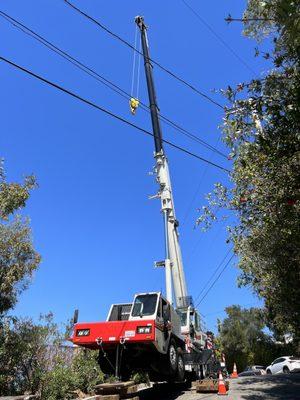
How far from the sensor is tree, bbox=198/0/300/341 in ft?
24.7

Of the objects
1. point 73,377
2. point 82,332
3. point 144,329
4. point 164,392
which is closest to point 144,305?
point 144,329

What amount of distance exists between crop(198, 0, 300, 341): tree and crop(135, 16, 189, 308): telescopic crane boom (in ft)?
12.6

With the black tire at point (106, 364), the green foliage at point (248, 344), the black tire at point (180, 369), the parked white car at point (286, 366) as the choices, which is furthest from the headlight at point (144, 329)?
the green foliage at point (248, 344)

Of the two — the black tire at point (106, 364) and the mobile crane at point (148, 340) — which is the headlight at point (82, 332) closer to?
the mobile crane at point (148, 340)

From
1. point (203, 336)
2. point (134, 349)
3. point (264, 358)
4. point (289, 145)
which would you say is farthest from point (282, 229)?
point (264, 358)

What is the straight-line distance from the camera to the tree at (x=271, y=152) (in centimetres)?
752

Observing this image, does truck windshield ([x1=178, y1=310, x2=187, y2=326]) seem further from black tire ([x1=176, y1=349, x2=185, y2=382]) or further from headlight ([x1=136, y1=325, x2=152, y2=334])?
headlight ([x1=136, y1=325, x2=152, y2=334])

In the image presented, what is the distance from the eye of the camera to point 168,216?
2073 cm

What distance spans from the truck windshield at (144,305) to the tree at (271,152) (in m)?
2.89

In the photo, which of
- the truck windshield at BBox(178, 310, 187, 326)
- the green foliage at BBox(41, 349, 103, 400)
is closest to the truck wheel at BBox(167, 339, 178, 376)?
the green foliage at BBox(41, 349, 103, 400)

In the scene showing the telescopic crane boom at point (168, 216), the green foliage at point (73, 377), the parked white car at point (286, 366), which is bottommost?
the green foliage at point (73, 377)

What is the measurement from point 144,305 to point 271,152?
6613mm

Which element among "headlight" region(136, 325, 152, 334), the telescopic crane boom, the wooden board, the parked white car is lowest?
the wooden board

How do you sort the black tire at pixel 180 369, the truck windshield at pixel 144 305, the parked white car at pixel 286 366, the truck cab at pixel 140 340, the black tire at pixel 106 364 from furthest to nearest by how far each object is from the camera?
the parked white car at pixel 286 366, the black tire at pixel 180 369, the black tire at pixel 106 364, the truck windshield at pixel 144 305, the truck cab at pixel 140 340
